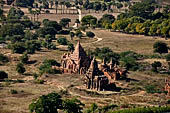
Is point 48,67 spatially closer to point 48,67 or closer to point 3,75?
point 48,67

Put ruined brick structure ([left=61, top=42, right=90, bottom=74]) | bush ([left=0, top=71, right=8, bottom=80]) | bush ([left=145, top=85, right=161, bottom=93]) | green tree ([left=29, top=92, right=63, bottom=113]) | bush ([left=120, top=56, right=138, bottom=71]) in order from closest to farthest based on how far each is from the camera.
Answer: green tree ([left=29, top=92, right=63, bottom=113]) → bush ([left=145, top=85, right=161, bottom=93]) → bush ([left=0, top=71, right=8, bottom=80]) → ruined brick structure ([left=61, top=42, right=90, bottom=74]) → bush ([left=120, top=56, right=138, bottom=71])

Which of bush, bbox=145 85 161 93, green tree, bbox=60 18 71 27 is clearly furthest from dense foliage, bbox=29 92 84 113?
green tree, bbox=60 18 71 27

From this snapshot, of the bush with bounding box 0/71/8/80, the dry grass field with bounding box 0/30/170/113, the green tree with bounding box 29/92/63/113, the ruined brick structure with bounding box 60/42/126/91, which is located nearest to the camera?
the green tree with bounding box 29/92/63/113

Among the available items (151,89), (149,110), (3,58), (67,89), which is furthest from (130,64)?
(149,110)

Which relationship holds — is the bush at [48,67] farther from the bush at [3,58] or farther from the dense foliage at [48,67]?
the bush at [3,58]

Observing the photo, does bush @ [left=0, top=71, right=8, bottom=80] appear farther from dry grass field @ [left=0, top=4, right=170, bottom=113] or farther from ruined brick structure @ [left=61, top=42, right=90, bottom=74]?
ruined brick structure @ [left=61, top=42, right=90, bottom=74]

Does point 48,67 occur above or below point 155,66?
above

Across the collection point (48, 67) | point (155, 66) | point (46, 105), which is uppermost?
point (46, 105)

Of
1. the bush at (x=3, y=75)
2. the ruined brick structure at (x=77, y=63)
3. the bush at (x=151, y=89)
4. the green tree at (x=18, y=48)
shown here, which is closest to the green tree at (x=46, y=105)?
the bush at (x=151, y=89)

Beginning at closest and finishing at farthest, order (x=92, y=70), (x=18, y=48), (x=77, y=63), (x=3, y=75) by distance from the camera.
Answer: (x=92, y=70)
(x=3, y=75)
(x=77, y=63)
(x=18, y=48)
